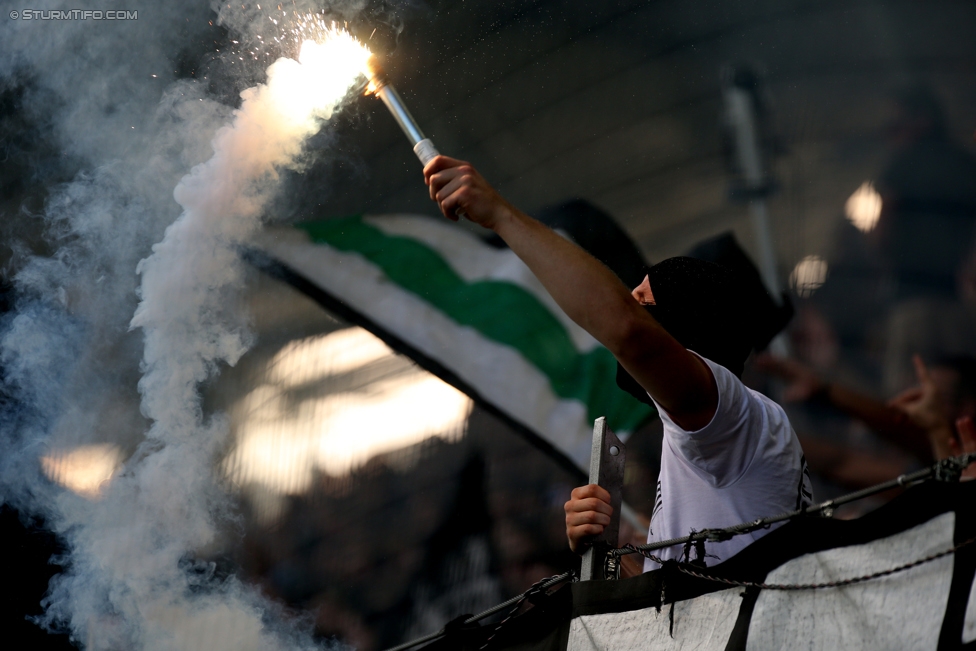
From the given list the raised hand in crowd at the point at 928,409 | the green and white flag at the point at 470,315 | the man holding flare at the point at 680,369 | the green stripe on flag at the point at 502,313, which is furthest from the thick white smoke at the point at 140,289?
the raised hand in crowd at the point at 928,409

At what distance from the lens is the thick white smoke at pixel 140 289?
138 inches

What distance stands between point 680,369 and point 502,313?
91.2 inches

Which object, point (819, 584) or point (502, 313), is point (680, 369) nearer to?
point (819, 584)

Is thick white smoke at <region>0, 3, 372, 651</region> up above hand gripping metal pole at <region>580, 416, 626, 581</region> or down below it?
above

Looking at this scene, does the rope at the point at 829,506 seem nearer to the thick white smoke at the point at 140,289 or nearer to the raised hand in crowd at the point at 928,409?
the raised hand in crowd at the point at 928,409

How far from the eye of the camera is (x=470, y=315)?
11.8 ft

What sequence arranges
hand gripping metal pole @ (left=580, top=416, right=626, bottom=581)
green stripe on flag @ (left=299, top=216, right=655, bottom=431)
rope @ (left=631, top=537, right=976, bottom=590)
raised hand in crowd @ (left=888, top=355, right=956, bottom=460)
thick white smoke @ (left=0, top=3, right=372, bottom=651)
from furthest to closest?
thick white smoke @ (left=0, top=3, right=372, bottom=651)
green stripe on flag @ (left=299, top=216, right=655, bottom=431)
raised hand in crowd @ (left=888, top=355, right=956, bottom=460)
hand gripping metal pole @ (left=580, top=416, right=626, bottom=581)
rope @ (left=631, top=537, right=976, bottom=590)

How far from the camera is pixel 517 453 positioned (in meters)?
3.22

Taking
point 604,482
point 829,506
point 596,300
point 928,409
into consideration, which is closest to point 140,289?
point 604,482

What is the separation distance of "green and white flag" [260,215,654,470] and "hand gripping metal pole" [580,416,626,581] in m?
1.48

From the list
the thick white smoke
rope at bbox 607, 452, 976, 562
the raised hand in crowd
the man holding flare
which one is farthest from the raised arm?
the thick white smoke

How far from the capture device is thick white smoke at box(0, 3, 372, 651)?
138 inches

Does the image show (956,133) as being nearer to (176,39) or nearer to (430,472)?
(430,472)

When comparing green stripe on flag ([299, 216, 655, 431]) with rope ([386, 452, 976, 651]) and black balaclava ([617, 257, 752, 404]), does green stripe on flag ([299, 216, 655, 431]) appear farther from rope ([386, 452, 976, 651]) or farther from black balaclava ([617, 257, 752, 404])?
rope ([386, 452, 976, 651])
